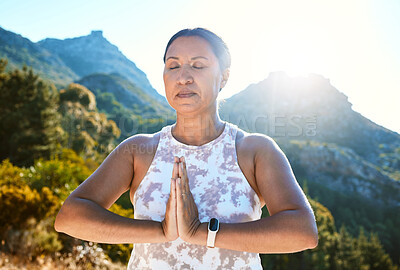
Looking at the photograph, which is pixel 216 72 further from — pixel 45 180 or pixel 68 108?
pixel 68 108

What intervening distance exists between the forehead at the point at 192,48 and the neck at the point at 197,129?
0.34 metres

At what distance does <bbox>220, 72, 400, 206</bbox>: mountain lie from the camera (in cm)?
10625

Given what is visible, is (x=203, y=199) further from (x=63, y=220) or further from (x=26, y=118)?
(x=26, y=118)

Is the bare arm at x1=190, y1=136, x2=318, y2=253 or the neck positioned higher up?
the neck

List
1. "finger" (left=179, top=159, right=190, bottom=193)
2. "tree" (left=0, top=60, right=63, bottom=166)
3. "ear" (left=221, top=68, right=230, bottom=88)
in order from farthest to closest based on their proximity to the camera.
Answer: "tree" (left=0, top=60, right=63, bottom=166) < "ear" (left=221, top=68, right=230, bottom=88) < "finger" (left=179, top=159, right=190, bottom=193)

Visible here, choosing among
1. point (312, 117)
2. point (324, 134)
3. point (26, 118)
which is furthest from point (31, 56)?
point (324, 134)

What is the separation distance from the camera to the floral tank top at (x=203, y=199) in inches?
53.0

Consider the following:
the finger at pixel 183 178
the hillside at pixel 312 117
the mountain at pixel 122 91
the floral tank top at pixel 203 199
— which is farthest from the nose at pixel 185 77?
the mountain at pixel 122 91

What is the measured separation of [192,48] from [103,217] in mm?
977

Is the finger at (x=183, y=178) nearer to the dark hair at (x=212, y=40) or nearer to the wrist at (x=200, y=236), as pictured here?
the wrist at (x=200, y=236)

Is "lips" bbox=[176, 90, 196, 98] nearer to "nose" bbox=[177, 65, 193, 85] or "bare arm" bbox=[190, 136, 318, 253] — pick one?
"nose" bbox=[177, 65, 193, 85]

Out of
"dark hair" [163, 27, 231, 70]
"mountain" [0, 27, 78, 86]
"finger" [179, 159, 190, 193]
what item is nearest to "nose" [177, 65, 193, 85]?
"dark hair" [163, 27, 231, 70]

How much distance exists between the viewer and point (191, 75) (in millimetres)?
1487

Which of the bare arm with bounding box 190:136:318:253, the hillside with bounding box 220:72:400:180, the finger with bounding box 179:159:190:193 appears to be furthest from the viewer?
the hillside with bounding box 220:72:400:180
